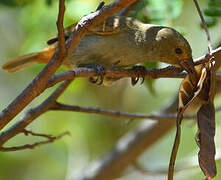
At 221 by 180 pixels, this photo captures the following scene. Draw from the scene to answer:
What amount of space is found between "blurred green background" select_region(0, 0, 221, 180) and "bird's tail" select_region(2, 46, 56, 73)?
410 millimetres

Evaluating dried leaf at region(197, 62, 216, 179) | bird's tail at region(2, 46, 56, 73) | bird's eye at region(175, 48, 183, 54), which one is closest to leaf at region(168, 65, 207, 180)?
dried leaf at region(197, 62, 216, 179)

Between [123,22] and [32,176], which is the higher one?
[123,22]

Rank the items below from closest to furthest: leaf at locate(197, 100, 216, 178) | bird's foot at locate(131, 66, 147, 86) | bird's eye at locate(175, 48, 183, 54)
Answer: leaf at locate(197, 100, 216, 178)
bird's foot at locate(131, 66, 147, 86)
bird's eye at locate(175, 48, 183, 54)

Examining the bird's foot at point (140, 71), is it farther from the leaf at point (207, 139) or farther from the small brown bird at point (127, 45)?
the leaf at point (207, 139)

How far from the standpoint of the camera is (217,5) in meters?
3.31

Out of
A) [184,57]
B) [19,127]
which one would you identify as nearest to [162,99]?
[184,57]

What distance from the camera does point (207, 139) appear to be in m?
1.87

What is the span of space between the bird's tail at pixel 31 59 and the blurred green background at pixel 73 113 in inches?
16.2

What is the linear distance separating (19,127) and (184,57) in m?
1.21

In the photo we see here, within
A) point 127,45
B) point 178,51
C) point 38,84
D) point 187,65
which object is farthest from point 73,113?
point 38,84

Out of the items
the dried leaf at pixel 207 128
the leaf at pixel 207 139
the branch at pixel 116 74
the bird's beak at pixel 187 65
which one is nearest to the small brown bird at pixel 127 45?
the bird's beak at pixel 187 65

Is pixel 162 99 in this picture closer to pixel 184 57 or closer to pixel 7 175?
pixel 7 175

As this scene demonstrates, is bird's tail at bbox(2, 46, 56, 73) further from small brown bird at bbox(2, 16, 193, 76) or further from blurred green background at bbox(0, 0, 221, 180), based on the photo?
blurred green background at bbox(0, 0, 221, 180)

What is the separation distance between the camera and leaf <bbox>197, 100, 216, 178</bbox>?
1761 mm
